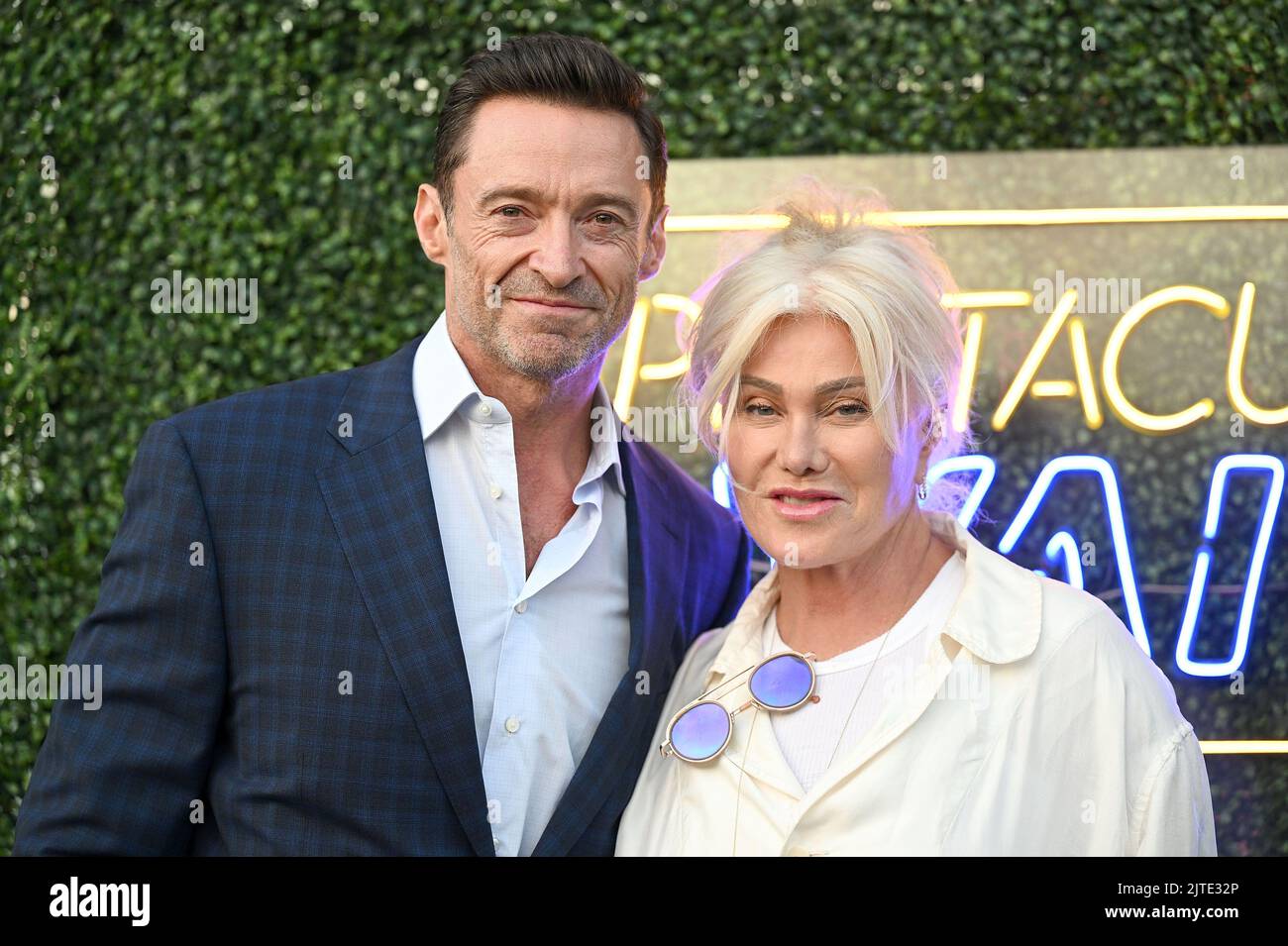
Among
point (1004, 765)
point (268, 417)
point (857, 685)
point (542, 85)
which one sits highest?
point (542, 85)

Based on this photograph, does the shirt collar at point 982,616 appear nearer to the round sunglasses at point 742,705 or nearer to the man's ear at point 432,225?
the round sunglasses at point 742,705

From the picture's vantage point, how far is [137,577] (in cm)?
224

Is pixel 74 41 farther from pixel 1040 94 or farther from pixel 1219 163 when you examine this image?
pixel 1219 163

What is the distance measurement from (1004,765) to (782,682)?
424 mm

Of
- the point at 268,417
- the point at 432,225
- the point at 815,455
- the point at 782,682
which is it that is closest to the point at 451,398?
the point at 268,417

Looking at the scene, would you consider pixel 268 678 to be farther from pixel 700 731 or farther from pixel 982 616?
pixel 982 616

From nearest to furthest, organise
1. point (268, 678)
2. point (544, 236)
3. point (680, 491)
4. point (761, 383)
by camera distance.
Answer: point (268, 678) < point (761, 383) < point (544, 236) < point (680, 491)

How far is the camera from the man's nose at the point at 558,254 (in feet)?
8.06

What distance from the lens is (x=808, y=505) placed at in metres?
2.35

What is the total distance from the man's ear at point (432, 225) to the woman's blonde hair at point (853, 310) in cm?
57

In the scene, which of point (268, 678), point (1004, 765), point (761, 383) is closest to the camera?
point (1004, 765)

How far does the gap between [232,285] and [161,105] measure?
0.63m

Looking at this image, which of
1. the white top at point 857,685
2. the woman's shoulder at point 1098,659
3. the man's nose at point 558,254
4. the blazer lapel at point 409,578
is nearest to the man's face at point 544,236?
the man's nose at point 558,254
